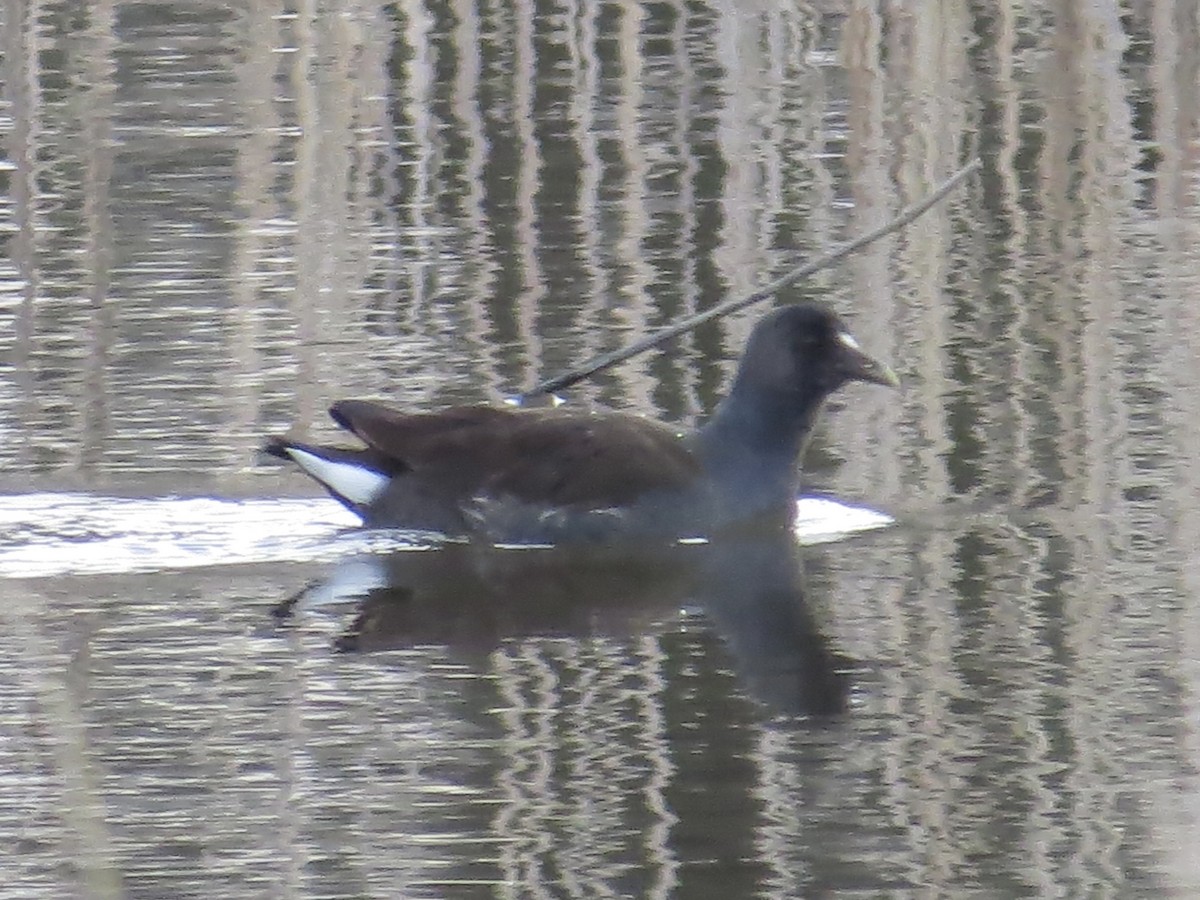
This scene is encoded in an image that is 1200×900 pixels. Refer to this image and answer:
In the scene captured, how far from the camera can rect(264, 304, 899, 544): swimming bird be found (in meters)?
8.26

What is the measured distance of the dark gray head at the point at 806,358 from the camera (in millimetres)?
8461

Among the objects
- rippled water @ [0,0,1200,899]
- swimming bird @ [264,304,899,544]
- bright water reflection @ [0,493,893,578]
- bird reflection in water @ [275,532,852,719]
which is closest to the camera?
rippled water @ [0,0,1200,899]

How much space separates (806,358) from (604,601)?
4.03 feet

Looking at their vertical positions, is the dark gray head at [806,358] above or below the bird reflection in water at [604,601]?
above

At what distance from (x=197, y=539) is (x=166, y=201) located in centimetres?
458

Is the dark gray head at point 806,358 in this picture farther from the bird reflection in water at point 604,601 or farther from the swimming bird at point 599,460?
the bird reflection in water at point 604,601

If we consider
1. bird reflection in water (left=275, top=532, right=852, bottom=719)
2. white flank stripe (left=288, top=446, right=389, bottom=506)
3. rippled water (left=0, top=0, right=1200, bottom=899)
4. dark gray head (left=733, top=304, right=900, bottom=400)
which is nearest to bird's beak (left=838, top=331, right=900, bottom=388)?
dark gray head (left=733, top=304, right=900, bottom=400)

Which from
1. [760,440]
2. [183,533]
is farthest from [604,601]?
[183,533]

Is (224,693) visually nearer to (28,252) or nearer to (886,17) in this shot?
(28,252)

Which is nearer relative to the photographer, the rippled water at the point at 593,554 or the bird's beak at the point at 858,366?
the rippled water at the point at 593,554

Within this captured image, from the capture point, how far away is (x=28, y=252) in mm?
11648

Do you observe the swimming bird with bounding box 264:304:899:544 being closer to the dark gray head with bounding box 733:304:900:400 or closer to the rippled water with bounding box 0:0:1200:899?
the dark gray head with bounding box 733:304:900:400

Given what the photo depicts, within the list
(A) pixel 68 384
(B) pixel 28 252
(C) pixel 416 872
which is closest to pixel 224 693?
(C) pixel 416 872

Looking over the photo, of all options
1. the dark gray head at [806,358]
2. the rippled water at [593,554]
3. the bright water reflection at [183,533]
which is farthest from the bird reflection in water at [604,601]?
the dark gray head at [806,358]
